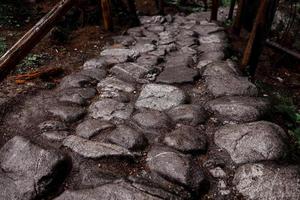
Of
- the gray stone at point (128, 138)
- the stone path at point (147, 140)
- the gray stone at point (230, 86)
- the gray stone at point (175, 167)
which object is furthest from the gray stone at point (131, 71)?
the gray stone at point (175, 167)

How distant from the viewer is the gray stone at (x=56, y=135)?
2.58 metres

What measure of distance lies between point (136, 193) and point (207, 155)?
0.70 meters

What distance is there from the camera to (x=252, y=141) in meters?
2.48

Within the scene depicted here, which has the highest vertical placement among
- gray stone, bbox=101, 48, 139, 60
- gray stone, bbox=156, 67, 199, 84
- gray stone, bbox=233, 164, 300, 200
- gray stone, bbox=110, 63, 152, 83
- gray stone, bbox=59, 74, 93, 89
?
gray stone, bbox=233, 164, 300, 200

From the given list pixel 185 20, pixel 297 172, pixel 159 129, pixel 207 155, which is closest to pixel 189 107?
pixel 159 129

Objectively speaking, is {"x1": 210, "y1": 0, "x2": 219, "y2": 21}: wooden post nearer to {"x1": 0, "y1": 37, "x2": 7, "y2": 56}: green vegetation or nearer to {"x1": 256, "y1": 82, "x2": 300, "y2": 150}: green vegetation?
{"x1": 256, "y1": 82, "x2": 300, "y2": 150}: green vegetation

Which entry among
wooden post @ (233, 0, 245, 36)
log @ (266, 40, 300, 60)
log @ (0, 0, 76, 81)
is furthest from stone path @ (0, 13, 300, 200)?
wooden post @ (233, 0, 245, 36)

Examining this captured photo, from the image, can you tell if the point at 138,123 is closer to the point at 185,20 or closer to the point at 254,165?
the point at 254,165

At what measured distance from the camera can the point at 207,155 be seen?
2.50m

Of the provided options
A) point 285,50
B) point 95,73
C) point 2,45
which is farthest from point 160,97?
point 2,45

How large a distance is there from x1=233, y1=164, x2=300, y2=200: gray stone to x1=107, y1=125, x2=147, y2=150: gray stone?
2.36 feet

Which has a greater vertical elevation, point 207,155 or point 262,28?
point 262,28

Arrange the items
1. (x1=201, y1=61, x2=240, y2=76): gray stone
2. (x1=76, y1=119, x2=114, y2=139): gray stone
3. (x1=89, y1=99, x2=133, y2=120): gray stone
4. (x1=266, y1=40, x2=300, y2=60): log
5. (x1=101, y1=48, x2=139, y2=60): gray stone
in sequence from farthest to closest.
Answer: (x1=266, y1=40, x2=300, y2=60): log
(x1=101, y1=48, x2=139, y2=60): gray stone
(x1=201, y1=61, x2=240, y2=76): gray stone
(x1=89, y1=99, x2=133, y2=120): gray stone
(x1=76, y1=119, x2=114, y2=139): gray stone

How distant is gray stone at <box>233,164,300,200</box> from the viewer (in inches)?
82.2
